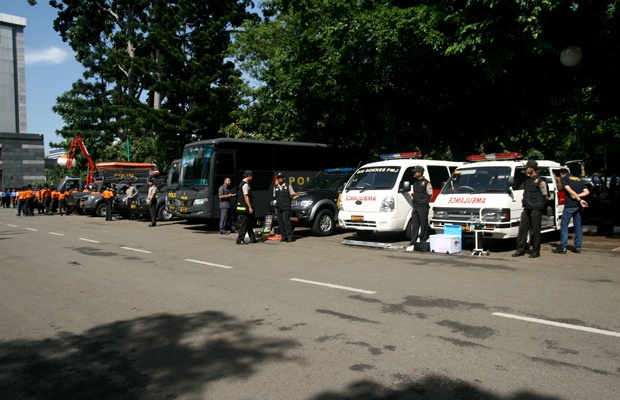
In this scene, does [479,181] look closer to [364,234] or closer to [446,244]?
[446,244]

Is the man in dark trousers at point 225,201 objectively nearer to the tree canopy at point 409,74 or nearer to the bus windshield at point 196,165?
the bus windshield at point 196,165

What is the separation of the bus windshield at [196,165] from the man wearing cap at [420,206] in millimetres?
8089

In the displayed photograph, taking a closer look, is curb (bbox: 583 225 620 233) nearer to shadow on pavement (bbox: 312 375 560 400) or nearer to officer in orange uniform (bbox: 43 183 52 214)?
shadow on pavement (bbox: 312 375 560 400)

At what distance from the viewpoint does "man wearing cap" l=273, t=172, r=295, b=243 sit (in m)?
14.0

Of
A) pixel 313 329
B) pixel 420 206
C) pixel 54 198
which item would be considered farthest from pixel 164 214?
pixel 313 329

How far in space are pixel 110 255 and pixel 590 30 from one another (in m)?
15.2

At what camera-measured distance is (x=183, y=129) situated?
35.0 meters

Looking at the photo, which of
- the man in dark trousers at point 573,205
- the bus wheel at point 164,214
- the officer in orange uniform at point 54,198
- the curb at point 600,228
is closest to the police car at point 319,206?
the man in dark trousers at point 573,205

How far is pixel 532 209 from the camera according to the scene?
1064 centimetres

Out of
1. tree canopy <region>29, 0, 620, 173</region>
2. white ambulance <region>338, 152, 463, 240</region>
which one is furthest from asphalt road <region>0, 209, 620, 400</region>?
tree canopy <region>29, 0, 620, 173</region>

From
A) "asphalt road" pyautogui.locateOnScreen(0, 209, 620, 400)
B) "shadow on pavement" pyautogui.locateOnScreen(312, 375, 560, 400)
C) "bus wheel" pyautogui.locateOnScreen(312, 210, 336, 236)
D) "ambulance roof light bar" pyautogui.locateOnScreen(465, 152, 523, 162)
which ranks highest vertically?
"ambulance roof light bar" pyautogui.locateOnScreen(465, 152, 523, 162)

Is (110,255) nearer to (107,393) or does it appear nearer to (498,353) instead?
(107,393)

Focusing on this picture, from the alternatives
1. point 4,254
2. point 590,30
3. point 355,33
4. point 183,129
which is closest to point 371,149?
point 355,33

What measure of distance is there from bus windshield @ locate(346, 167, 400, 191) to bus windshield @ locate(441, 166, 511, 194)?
1.41 metres
